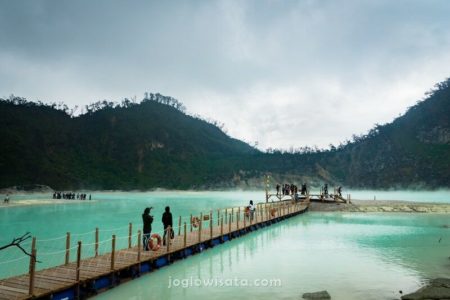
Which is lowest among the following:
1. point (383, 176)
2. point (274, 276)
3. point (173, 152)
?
point (274, 276)

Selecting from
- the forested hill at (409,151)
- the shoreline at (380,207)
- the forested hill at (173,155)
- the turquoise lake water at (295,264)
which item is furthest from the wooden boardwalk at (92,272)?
the forested hill at (409,151)

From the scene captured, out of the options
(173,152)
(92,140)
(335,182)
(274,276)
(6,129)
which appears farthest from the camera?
(173,152)

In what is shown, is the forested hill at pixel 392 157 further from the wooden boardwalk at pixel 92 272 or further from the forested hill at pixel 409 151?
the wooden boardwalk at pixel 92 272

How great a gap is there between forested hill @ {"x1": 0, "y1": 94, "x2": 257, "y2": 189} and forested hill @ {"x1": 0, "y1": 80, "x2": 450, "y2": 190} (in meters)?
0.42

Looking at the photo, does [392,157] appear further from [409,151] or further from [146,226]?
[146,226]

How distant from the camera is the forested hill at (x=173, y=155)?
127 metres

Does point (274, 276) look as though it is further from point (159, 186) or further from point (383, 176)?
point (159, 186)

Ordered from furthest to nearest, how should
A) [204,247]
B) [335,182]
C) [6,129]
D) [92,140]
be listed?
[92,140] → [335,182] → [6,129] → [204,247]

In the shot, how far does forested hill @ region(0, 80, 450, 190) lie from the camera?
127 meters

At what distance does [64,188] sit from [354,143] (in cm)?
11960

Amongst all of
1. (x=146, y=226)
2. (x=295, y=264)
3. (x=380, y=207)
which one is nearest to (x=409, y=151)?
(x=380, y=207)

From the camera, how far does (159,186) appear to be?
159 m

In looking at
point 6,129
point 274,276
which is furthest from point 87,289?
point 6,129

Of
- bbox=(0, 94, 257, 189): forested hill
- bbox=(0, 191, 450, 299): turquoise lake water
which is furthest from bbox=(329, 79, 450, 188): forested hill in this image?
bbox=(0, 191, 450, 299): turquoise lake water
